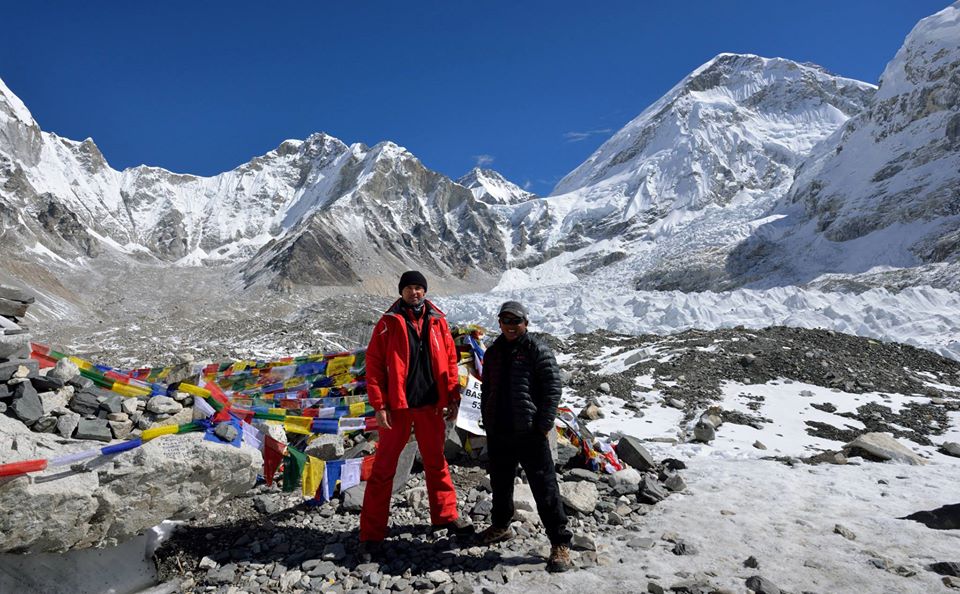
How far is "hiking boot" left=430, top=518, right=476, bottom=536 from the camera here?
4207 millimetres

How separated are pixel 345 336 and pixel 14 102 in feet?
490

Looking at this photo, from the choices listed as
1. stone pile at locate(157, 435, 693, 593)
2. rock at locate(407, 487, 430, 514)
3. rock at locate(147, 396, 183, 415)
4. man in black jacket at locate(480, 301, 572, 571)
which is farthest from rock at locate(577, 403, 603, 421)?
rock at locate(147, 396, 183, 415)

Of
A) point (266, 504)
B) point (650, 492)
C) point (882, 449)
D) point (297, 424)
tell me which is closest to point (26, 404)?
point (266, 504)

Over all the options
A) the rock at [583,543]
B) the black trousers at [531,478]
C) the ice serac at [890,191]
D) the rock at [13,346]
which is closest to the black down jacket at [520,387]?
the black trousers at [531,478]

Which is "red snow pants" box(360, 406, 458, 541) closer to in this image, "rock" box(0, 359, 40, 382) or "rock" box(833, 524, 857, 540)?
"rock" box(0, 359, 40, 382)

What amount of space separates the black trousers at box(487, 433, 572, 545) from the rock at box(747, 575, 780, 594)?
3.83 feet

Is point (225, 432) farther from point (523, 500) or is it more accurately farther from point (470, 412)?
point (470, 412)

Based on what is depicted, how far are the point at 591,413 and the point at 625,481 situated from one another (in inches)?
150

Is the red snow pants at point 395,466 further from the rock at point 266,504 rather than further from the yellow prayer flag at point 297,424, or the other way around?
the yellow prayer flag at point 297,424

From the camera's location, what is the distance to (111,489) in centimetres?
337

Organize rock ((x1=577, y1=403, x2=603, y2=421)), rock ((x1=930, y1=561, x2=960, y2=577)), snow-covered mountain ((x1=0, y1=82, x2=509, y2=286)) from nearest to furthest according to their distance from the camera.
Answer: rock ((x1=930, y1=561, x2=960, y2=577))
rock ((x1=577, y1=403, x2=603, y2=421))
snow-covered mountain ((x1=0, y1=82, x2=509, y2=286))

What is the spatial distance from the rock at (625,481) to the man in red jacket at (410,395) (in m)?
1.78

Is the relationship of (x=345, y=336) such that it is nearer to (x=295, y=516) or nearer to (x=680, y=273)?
(x=295, y=516)

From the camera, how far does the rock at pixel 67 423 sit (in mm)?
3672
